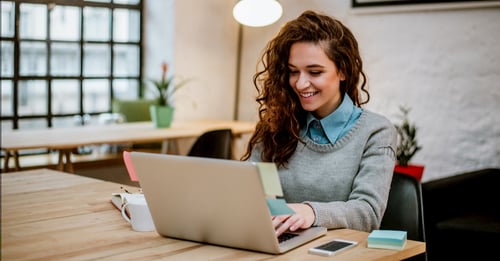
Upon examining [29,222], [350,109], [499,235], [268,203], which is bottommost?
[499,235]

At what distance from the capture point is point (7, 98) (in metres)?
5.63

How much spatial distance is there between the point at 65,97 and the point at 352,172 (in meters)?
4.04

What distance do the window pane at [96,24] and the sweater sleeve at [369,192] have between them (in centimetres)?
406

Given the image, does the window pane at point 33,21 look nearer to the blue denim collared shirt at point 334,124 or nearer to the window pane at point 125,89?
the window pane at point 125,89

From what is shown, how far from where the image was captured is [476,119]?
5.11 metres

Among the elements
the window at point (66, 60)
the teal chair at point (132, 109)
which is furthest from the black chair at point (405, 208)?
the teal chair at point (132, 109)

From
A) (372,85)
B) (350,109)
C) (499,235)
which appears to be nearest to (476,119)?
(372,85)

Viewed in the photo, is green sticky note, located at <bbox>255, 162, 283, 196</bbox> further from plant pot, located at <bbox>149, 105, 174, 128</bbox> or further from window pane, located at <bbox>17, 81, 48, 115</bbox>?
window pane, located at <bbox>17, 81, 48, 115</bbox>

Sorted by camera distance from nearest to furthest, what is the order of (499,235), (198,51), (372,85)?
(499,235), (372,85), (198,51)

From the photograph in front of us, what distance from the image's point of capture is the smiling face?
7.77 ft

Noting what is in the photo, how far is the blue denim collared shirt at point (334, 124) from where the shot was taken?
2424 millimetres

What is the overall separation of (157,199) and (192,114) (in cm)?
451

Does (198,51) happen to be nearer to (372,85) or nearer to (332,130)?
(372,85)

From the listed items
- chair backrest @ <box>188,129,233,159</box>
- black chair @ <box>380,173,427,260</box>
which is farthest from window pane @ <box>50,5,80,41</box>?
black chair @ <box>380,173,427,260</box>
